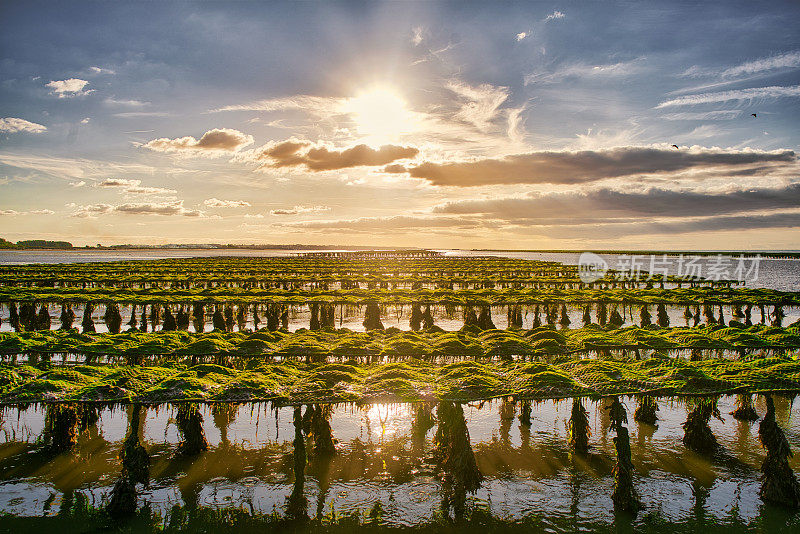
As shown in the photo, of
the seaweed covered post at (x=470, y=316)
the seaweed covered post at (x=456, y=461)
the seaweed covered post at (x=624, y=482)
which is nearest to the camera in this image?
the seaweed covered post at (x=624, y=482)

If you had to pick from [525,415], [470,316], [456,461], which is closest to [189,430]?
[456,461]

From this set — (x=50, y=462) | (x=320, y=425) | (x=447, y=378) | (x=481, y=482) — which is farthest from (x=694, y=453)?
(x=50, y=462)

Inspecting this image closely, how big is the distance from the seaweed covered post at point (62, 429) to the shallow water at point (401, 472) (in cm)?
36

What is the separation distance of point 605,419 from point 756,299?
27229mm

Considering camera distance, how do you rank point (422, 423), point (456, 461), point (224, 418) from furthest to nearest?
point (224, 418), point (422, 423), point (456, 461)

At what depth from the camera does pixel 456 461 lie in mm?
12711

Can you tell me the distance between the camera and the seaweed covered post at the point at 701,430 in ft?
49.2

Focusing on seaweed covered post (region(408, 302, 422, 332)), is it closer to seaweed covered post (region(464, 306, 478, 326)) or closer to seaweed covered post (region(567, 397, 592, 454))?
seaweed covered post (region(464, 306, 478, 326))

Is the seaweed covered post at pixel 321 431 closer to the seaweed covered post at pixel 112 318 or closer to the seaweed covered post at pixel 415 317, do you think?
the seaweed covered post at pixel 415 317

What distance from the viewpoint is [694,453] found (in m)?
15.0

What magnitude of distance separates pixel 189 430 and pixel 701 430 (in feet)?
55.0

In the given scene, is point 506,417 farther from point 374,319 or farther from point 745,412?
point 374,319

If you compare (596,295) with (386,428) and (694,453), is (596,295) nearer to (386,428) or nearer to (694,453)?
(694,453)

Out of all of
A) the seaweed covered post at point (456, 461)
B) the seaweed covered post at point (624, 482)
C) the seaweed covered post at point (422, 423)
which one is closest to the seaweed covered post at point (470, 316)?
the seaweed covered post at point (422, 423)
